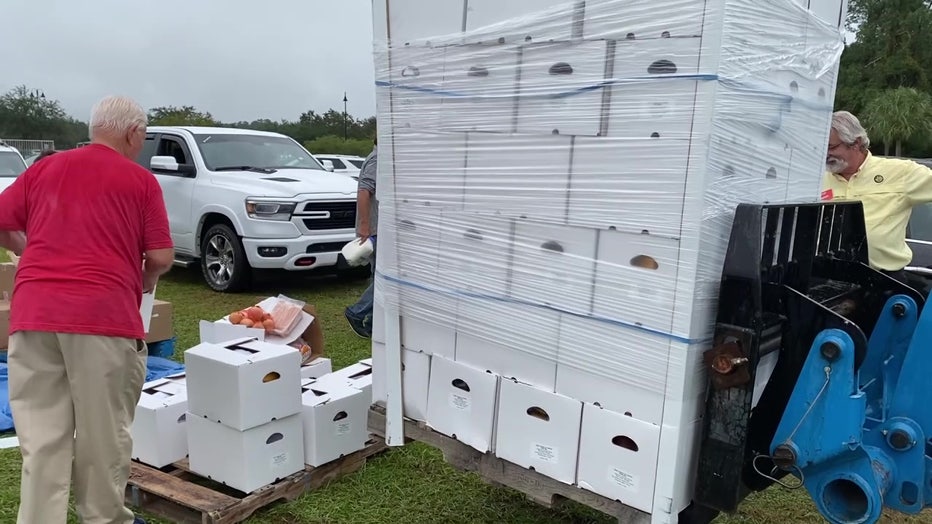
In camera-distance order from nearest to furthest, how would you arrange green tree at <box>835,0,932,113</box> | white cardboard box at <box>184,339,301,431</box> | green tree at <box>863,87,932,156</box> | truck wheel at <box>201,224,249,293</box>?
white cardboard box at <box>184,339,301,431</box> < truck wheel at <box>201,224,249,293</box> < green tree at <box>863,87,932,156</box> < green tree at <box>835,0,932,113</box>

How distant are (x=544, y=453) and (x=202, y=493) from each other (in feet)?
5.54

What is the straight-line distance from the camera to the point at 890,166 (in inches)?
147

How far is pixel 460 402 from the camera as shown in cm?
271

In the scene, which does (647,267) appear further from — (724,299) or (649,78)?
(649,78)

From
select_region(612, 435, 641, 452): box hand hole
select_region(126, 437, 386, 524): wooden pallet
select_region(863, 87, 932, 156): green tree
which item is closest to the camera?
select_region(612, 435, 641, 452): box hand hole

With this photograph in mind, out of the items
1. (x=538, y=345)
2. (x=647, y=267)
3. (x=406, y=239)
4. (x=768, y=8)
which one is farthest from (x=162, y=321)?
(x=768, y=8)

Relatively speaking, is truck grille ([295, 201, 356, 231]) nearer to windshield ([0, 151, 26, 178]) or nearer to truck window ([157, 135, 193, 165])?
truck window ([157, 135, 193, 165])

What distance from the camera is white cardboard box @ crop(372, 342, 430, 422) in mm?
2826

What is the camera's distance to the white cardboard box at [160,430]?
3.59m

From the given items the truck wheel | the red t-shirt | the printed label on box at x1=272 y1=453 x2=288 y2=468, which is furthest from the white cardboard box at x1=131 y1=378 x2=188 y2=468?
the truck wheel

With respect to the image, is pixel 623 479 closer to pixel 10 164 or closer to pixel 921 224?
pixel 921 224

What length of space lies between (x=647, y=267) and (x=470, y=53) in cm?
93

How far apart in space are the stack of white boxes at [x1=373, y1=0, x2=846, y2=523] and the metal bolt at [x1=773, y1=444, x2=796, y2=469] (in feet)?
0.78

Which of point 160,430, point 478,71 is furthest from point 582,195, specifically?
point 160,430
